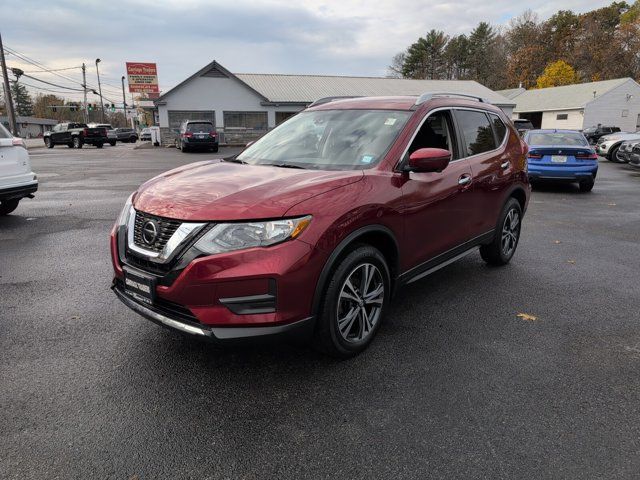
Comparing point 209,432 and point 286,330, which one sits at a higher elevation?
point 286,330

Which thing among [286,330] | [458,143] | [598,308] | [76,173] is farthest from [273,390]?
[76,173]

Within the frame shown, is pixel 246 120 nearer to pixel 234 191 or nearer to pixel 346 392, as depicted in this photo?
pixel 234 191

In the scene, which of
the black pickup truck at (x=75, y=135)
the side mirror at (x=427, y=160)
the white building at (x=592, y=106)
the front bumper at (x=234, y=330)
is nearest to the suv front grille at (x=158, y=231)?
the front bumper at (x=234, y=330)

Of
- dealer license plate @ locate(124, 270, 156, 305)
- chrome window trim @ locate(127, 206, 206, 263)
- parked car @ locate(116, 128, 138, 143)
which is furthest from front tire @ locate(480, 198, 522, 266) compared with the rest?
parked car @ locate(116, 128, 138, 143)

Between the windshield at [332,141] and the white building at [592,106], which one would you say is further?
the white building at [592,106]

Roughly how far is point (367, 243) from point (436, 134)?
138 centimetres

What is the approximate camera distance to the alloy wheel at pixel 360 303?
10.4 feet

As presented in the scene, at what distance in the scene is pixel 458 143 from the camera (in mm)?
4328

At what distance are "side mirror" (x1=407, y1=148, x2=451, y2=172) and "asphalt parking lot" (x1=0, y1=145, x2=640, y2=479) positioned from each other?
52.4 inches

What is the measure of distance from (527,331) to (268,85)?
38.0m

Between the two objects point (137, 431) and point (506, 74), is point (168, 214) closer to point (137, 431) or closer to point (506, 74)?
point (137, 431)

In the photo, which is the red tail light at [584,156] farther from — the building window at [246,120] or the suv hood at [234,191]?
the building window at [246,120]

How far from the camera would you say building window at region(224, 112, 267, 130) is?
116 feet

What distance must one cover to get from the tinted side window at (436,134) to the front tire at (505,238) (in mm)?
1355
